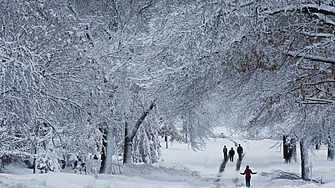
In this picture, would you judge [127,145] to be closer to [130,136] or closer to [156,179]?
[130,136]

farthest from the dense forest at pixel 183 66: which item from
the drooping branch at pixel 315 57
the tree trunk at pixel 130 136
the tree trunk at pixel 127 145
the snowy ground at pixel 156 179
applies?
the tree trunk at pixel 127 145

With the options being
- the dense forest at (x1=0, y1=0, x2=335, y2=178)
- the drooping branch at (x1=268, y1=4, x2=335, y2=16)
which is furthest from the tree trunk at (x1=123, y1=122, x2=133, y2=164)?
the drooping branch at (x1=268, y1=4, x2=335, y2=16)

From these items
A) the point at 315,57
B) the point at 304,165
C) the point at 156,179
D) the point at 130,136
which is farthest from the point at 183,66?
the point at 304,165

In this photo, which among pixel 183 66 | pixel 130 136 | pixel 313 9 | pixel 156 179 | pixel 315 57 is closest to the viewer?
pixel 313 9

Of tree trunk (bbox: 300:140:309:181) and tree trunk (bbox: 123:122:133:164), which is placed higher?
tree trunk (bbox: 123:122:133:164)

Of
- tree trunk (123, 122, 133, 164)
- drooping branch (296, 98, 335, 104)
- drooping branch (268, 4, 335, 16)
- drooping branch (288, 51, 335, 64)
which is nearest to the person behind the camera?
drooping branch (268, 4, 335, 16)


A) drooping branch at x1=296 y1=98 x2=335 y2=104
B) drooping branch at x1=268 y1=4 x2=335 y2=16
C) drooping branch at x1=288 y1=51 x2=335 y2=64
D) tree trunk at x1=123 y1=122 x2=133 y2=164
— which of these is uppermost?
drooping branch at x1=268 y1=4 x2=335 y2=16

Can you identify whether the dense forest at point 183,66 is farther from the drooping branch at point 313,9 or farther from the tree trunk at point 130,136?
the tree trunk at point 130,136

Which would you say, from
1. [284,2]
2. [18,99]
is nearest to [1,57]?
[18,99]

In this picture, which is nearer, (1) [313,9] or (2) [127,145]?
(1) [313,9]

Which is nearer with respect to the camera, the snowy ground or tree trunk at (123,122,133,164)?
the snowy ground

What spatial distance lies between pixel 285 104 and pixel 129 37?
23.4ft

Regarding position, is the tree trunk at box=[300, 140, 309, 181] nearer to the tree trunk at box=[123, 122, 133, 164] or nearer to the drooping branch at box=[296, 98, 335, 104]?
the tree trunk at box=[123, 122, 133, 164]

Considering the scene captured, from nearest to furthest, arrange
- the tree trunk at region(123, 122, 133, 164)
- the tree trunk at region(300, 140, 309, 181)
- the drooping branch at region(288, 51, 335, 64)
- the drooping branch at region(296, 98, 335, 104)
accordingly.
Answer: the drooping branch at region(288, 51, 335, 64), the drooping branch at region(296, 98, 335, 104), the tree trunk at region(123, 122, 133, 164), the tree trunk at region(300, 140, 309, 181)
